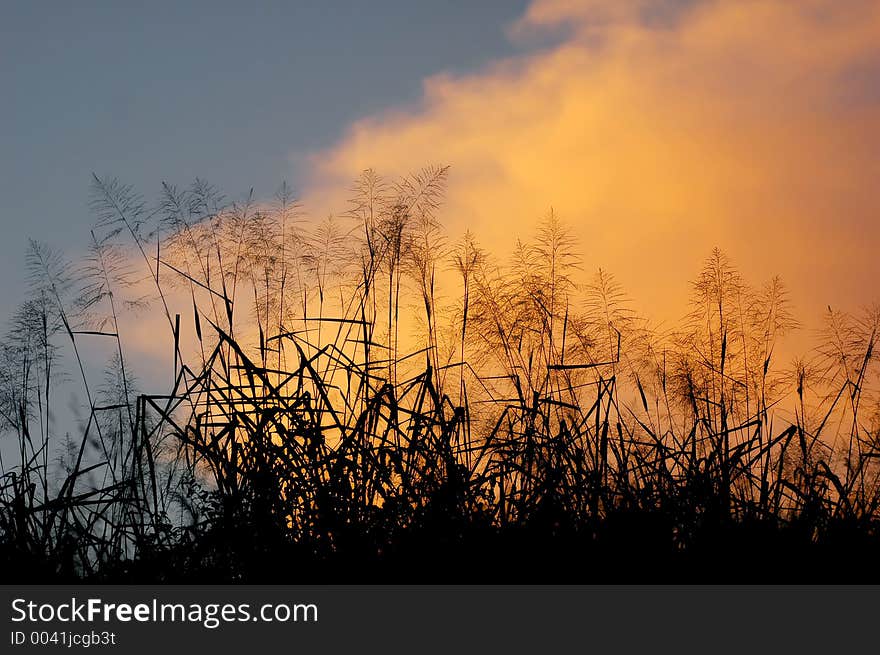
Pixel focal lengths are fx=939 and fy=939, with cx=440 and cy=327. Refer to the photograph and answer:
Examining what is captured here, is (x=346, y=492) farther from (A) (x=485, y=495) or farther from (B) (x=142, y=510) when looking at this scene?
(B) (x=142, y=510)

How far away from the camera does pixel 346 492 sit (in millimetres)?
2475

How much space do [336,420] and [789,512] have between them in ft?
4.32

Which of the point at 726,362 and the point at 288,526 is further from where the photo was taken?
the point at 726,362

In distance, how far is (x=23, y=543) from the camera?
2.58 meters

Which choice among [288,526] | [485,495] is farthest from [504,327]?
[288,526]
